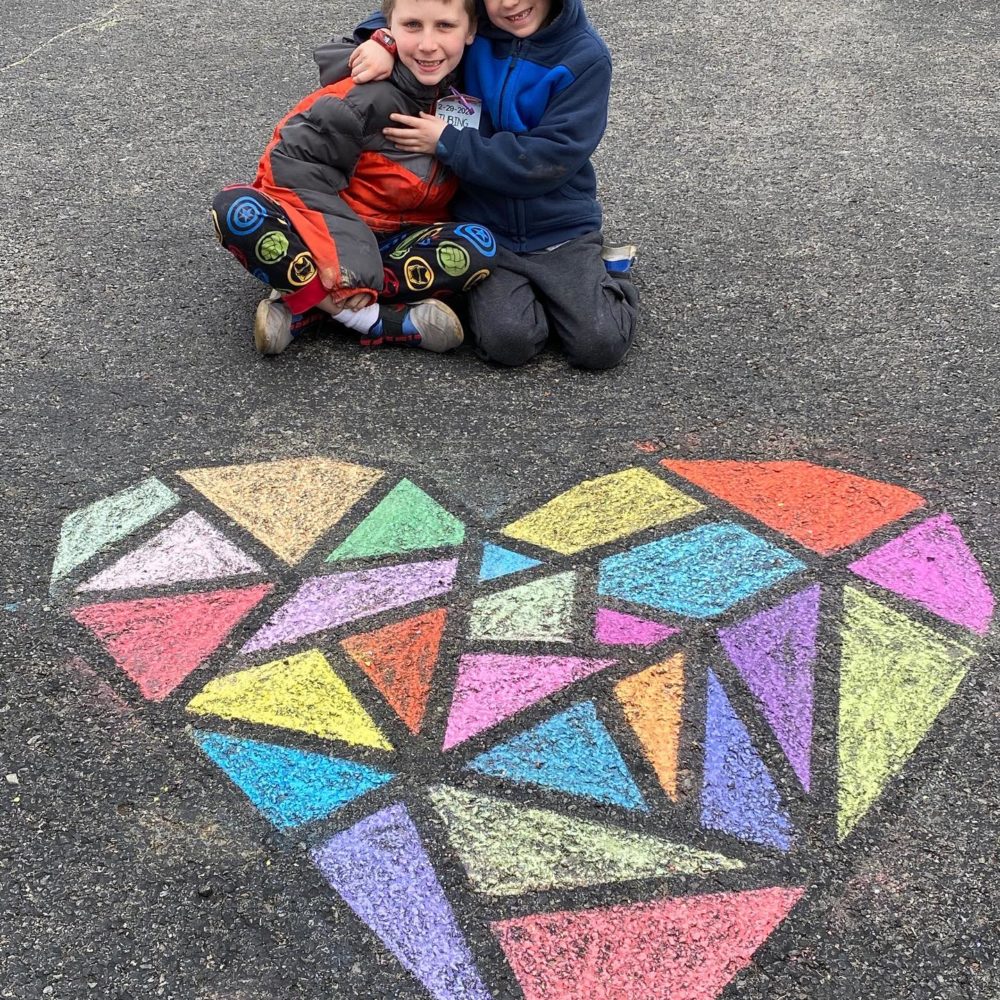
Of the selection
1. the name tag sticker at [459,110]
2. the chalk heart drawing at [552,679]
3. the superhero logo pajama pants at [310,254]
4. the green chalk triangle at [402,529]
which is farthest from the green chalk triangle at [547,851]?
the name tag sticker at [459,110]

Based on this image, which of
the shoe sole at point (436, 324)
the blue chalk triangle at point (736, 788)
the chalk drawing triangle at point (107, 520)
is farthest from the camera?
the shoe sole at point (436, 324)

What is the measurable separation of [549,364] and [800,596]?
3.93 feet

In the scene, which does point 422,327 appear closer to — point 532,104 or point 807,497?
point 532,104

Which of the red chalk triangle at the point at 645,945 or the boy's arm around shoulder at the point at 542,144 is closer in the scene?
the red chalk triangle at the point at 645,945

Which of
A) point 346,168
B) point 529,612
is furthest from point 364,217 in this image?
point 529,612

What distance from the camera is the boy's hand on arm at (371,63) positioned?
3258mm

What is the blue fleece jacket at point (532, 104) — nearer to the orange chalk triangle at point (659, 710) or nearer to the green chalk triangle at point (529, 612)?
the green chalk triangle at point (529, 612)

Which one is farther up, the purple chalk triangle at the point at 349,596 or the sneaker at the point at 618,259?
the purple chalk triangle at the point at 349,596

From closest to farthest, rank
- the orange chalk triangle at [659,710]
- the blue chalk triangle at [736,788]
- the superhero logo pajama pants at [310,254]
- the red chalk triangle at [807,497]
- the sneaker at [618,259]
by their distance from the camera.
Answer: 1. the blue chalk triangle at [736,788]
2. the orange chalk triangle at [659,710]
3. the red chalk triangle at [807,497]
4. the superhero logo pajama pants at [310,254]
5. the sneaker at [618,259]

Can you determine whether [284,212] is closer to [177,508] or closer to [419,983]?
[177,508]

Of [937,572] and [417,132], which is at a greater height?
[417,132]

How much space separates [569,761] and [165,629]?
92 centimetres

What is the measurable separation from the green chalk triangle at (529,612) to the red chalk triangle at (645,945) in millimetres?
663

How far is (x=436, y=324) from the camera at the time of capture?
3348mm
